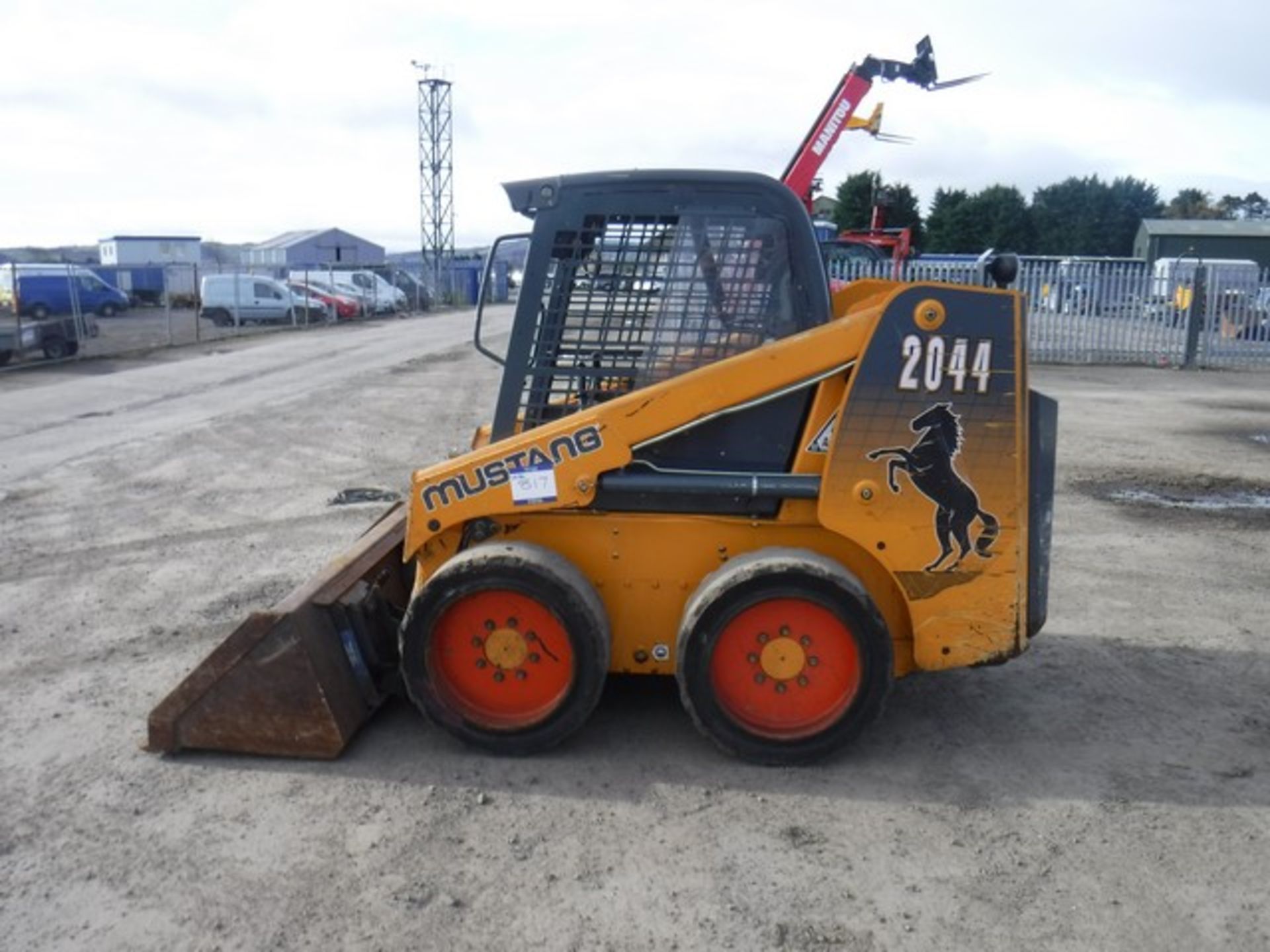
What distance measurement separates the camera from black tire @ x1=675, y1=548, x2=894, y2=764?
14.9 feet

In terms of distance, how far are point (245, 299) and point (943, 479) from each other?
31878mm

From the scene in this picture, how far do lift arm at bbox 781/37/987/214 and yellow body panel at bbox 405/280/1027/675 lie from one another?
6.02 metres

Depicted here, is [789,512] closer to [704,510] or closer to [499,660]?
[704,510]

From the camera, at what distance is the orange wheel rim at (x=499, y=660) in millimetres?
4742

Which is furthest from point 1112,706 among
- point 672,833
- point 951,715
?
point 672,833

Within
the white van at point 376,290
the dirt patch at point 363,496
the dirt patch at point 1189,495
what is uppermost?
the white van at point 376,290

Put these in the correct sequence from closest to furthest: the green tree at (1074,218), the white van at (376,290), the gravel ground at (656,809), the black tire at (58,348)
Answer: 1. the gravel ground at (656,809)
2. the black tire at (58,348)
3. the white van at (376,290)
4. the green tree at (1074,218)

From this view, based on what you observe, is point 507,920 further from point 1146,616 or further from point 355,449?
point 355,449

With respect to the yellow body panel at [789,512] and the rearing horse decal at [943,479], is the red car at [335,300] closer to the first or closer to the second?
the yellow body panel at [789,512]

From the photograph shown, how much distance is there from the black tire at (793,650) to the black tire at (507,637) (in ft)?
1.26

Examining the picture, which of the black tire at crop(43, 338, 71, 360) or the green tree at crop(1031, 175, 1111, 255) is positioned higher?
the green tree at crop(1031, 175, 1111, 255)

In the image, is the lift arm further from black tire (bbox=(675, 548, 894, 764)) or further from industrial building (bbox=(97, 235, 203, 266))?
industrial building (bbox=(97, 235, 203, 266))

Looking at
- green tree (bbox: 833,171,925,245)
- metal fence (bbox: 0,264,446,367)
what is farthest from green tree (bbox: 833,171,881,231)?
metal fence (bbox: 0,264,446,367)

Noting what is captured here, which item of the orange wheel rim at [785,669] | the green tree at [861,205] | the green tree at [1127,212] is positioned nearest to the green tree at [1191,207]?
the green tree at [1127,212]
